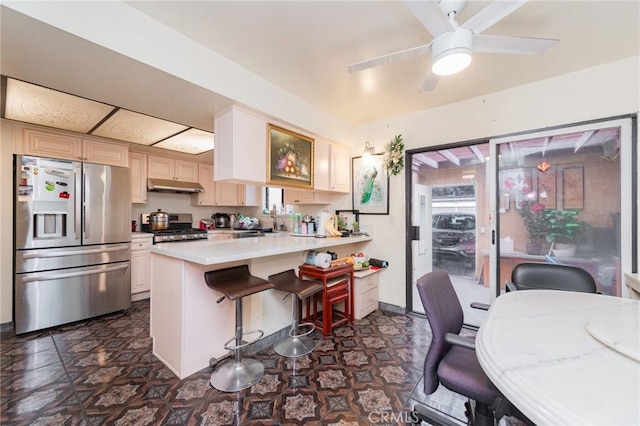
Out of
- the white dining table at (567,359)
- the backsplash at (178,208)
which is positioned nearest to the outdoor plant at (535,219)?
the white dining table at (567,359)

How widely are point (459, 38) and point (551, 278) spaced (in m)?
1.92

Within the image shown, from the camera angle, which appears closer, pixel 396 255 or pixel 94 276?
pixel 94 276

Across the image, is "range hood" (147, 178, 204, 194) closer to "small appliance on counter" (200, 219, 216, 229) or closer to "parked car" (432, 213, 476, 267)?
"small appliance on counter" (200, 219, 216, 229)

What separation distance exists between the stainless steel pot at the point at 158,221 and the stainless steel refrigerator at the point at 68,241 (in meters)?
0.63

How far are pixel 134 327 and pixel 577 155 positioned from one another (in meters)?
4.90

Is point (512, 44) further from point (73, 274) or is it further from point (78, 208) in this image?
point (73, 274)

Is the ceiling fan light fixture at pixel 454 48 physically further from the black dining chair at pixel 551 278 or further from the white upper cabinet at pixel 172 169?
the white upper cabinet at pixel 172 169

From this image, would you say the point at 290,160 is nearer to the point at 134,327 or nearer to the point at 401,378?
the point at 401,378

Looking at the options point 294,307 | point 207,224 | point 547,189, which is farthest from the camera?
point 207,224

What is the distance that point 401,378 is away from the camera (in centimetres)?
194

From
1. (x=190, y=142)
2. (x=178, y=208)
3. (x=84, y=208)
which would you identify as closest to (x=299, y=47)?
(x=190, y=142)

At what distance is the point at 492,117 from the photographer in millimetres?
2701

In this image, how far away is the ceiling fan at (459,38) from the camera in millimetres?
1273

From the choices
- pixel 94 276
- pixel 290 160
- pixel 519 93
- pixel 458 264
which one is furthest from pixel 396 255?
pixel 94 276
